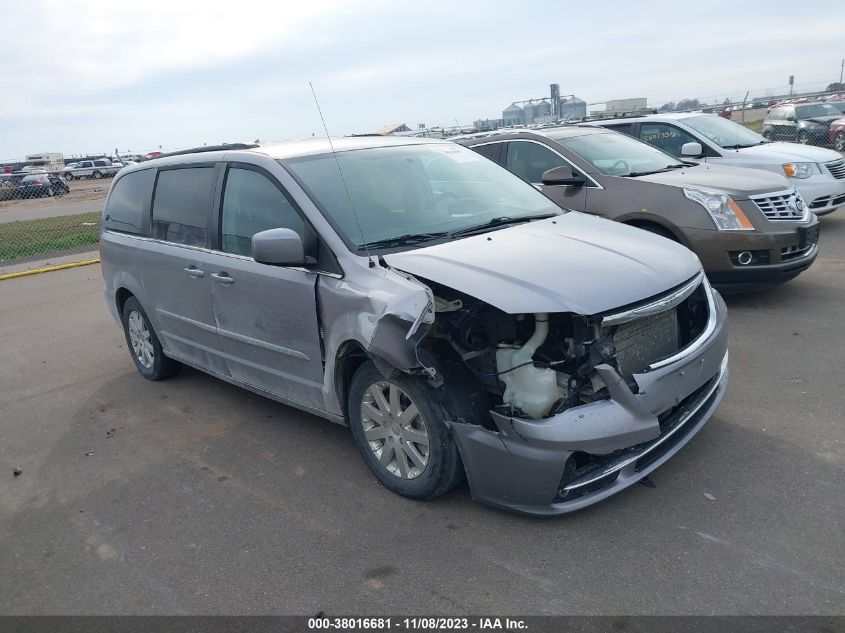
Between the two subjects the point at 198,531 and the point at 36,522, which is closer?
the point at 198,531

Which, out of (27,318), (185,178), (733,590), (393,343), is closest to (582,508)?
(733,590)

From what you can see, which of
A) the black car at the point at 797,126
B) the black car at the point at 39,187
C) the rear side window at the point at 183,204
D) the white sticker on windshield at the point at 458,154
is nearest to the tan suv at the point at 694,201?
the white sticker on windshield at the point at 458,154

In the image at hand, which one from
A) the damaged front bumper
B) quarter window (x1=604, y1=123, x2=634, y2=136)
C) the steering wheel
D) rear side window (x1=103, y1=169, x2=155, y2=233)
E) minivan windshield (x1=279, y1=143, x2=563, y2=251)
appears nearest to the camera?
the damaged front bumper

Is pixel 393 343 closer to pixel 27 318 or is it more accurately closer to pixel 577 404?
pixel 577 404

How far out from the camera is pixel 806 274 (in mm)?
7711

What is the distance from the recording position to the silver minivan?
3.30 m

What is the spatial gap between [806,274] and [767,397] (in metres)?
3.72

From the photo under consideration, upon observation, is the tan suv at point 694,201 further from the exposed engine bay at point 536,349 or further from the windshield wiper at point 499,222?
the exposed engine bay at point 536,349

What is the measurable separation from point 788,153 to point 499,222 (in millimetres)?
7669

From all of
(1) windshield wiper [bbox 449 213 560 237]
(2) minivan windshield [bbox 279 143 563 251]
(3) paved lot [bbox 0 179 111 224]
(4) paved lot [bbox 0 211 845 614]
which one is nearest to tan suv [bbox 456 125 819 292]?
(4) paved lot [bbox 0 211 845 614]

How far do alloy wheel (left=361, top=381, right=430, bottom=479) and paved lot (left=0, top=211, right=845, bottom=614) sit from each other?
0.68 ft

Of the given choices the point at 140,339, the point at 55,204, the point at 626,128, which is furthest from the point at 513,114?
the point at 55,204

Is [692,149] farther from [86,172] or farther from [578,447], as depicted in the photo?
[86,172]

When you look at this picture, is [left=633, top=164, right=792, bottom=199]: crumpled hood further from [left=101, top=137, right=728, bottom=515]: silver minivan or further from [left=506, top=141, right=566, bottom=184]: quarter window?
[left=101, top=137, right=728, bottom=515]: silver minivan
